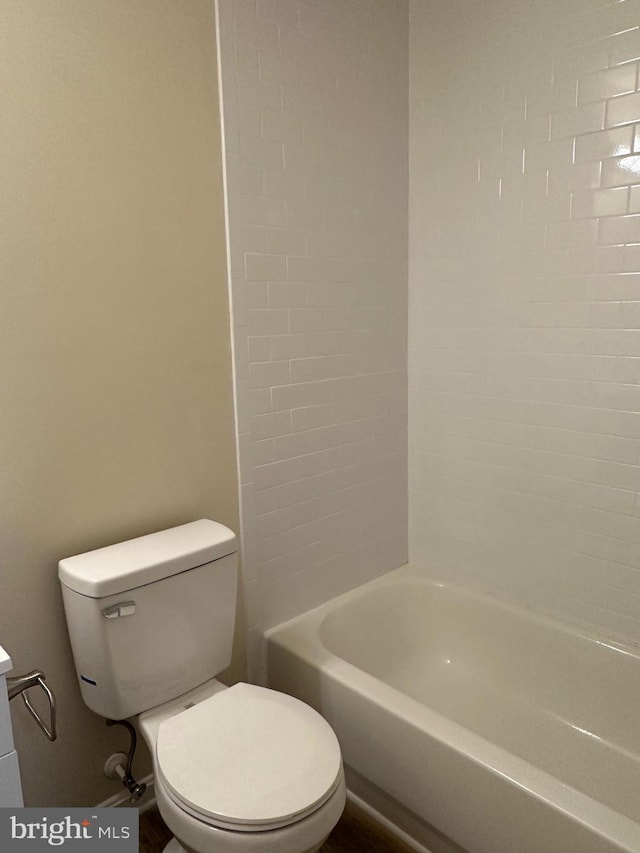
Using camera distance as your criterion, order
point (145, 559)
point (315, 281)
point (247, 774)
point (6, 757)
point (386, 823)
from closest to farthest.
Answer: point (6, 757), point (247, 774), point (145, 559), point (386, 823), point (315, 281)

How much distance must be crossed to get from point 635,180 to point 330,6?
1.07 metres

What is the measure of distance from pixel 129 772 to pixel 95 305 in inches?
48.4

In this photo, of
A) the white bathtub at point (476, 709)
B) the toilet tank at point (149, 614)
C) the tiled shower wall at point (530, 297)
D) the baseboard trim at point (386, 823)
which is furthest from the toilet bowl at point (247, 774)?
the tiled shower wall at point (530, 297)

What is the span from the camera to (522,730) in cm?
197

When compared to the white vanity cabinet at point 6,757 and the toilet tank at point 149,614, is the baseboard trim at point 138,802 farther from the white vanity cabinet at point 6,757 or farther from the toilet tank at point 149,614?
the white vanity cabinet at point 6,757

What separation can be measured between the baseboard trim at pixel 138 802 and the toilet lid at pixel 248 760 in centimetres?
46

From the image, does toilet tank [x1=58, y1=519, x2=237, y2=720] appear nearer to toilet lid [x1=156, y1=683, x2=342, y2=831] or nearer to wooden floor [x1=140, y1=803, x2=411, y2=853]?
toilet lid [x1=156, y1=683, x2=342, y2=831]

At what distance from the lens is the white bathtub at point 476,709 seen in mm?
1420

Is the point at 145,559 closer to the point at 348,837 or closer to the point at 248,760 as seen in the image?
the point at 248,760

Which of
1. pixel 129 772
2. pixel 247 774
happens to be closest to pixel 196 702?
pixel 129 772

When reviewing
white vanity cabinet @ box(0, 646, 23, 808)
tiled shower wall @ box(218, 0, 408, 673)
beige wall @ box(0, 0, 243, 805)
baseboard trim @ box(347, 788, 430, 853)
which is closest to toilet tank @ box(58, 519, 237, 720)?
beige wall @ box(0, 0, 243, 805)

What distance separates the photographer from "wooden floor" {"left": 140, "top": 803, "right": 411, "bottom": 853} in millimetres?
1714

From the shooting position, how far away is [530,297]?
2.04m

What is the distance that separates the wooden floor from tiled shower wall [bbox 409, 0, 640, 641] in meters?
0.86
